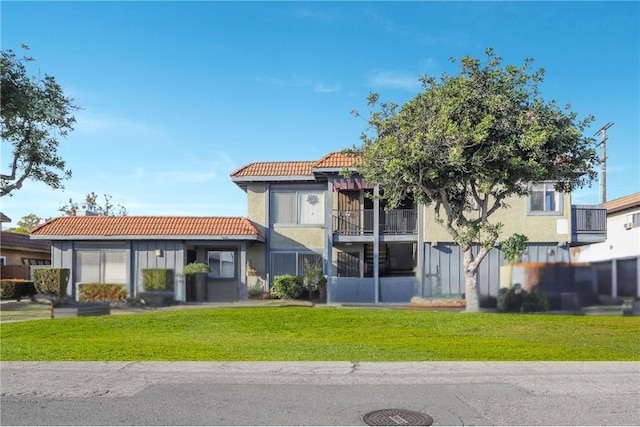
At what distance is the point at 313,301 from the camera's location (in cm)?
2323

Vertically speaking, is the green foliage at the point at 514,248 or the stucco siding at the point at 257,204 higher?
the stucco siding at the point at 257,204

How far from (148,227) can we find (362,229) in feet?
29.6

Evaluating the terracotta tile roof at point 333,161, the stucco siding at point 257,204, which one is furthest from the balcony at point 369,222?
the stucco siding at point 257,204

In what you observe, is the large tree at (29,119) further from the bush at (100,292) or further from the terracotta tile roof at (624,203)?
the terracotta tile roof at (624,203)

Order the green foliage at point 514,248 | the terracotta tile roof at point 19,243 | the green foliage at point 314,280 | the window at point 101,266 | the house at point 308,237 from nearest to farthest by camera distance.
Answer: the green foliage at point 514,248, the house at point 308,237, the green foliage at point 314,280, the window at point 101,266, the terracotta tile roof at point 19,243

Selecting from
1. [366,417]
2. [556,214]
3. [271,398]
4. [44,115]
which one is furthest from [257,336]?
[556,214]

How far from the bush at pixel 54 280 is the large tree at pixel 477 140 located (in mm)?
13336

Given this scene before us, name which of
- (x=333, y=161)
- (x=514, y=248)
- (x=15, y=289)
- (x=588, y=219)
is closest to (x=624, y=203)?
(x=588, y=219)

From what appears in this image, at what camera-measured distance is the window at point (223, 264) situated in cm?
2508

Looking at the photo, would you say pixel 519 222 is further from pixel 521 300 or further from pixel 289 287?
pixel 521 300

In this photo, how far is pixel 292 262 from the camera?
25469 mm

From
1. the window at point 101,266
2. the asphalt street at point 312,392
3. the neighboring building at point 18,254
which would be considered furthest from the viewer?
the neighboring building at point 18,254

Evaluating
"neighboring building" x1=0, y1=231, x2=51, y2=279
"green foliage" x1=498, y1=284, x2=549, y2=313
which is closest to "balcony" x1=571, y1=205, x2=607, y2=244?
"green foliage" x1=498, y1=284, x2=549, y2=313

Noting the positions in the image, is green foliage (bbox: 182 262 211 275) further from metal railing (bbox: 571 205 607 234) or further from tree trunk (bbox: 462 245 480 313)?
metal railing (bbox: 571 205 607 234)
